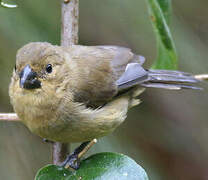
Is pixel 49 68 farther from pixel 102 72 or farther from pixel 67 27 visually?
pixel 102 72

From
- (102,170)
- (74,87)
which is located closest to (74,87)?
(74,87)

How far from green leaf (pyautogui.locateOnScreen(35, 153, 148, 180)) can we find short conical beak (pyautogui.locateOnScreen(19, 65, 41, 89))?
2.11 ft

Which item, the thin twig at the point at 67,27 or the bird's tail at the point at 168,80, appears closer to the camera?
the thin twig at the point at 67,27

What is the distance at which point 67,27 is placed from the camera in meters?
3.48

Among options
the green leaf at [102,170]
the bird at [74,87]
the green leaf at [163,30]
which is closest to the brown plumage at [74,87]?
the bird at [74,87]

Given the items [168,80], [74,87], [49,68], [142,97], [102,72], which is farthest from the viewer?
[142,97]

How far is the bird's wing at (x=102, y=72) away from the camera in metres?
3.86

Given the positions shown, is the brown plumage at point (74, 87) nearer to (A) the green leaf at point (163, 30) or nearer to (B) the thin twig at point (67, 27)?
(B) the thin twig at point (67, 27)

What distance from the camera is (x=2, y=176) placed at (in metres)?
4.64

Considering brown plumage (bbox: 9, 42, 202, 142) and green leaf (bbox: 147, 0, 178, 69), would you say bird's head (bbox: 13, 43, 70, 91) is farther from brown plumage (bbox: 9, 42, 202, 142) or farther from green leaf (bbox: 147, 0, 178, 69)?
green leaf (bbox: 147, 0, 178, 69)

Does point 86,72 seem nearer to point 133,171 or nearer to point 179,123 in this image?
point 133,171

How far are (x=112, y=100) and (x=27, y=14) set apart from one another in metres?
1.42

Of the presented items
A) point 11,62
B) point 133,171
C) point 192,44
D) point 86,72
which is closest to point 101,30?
point 192,44

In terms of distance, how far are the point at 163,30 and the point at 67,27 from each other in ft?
2.54
